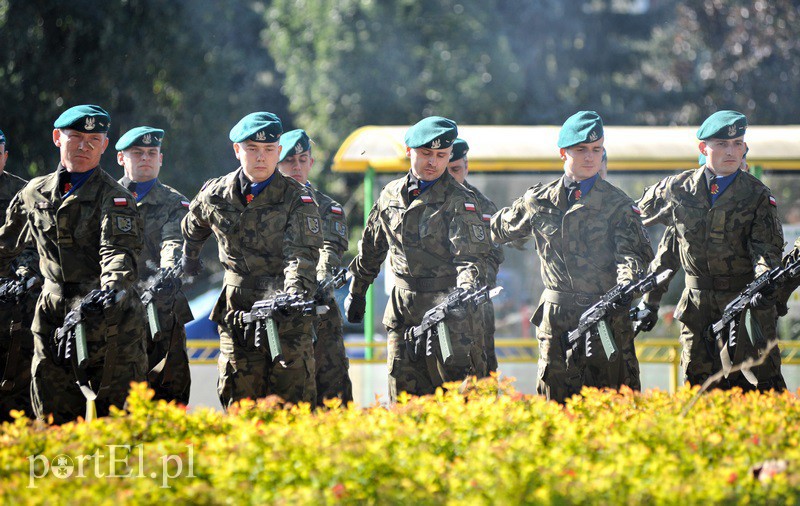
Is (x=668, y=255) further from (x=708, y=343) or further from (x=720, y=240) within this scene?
(x=708, y=343)

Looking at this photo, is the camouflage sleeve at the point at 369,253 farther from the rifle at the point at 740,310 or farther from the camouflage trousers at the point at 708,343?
the rifle at the point at 740,310

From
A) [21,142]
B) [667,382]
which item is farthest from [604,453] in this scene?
[21,142]

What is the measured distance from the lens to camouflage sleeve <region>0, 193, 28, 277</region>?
7.54m

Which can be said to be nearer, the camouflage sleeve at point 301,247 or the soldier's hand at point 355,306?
the camouflage sleeve at point 301,247

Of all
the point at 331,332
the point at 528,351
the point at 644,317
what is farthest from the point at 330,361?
the point at 528,351

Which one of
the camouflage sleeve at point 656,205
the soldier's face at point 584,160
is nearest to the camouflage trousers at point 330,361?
the soldier's face at point 584,160

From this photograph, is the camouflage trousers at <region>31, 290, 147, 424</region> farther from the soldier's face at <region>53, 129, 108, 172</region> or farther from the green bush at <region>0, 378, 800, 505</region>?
the green bush at <region>0, 378, 800, 505</region>

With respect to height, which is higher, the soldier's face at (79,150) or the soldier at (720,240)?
the soldier's face at (79,150)

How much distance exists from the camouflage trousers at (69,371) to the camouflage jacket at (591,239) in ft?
9.00

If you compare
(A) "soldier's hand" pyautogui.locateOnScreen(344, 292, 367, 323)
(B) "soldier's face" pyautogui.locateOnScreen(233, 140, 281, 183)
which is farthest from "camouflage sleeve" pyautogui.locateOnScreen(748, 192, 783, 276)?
(B) "soldier's face" pyautogui.locateOnScreen(233, 140, 281, 183)

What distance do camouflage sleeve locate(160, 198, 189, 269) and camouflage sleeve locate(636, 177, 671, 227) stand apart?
3240 mm

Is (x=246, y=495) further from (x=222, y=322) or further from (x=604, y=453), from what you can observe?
(x=222, y=322)

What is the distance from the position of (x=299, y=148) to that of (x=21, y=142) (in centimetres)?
1081

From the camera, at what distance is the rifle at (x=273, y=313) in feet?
23.1
